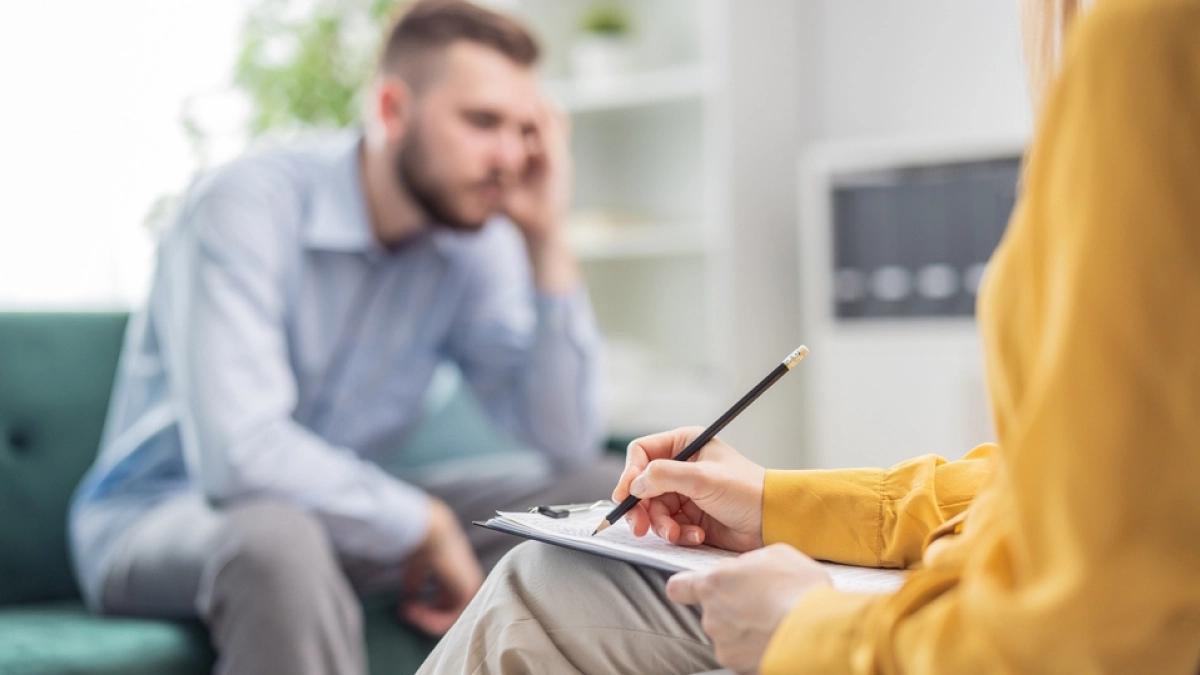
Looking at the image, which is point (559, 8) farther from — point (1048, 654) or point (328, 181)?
point (1048, 654)

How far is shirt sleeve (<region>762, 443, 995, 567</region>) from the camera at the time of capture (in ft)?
2.76

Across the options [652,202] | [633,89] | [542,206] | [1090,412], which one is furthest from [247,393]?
[652,202]

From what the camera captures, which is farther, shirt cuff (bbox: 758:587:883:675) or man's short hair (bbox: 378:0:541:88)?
man's short hair (bbox: 378:0:541:88)

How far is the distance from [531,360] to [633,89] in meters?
1.12

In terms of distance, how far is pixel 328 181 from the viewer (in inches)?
74.6

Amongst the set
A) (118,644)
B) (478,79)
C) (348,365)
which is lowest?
(118,644)

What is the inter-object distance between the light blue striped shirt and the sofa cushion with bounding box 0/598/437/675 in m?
0.09

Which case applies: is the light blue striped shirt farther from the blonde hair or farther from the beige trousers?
the blonde hair

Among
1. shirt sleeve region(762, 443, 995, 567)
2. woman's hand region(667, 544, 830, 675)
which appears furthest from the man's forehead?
woman's hand region(667, 544, 830, 675)

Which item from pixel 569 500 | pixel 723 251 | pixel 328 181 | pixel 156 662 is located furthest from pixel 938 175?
pixel 156 662

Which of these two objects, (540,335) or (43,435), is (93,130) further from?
(540,335)

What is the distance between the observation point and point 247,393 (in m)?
1.58

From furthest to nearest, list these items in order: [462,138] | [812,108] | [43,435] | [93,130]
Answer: [812,108] < [93,130] < [462,138] < [43,435]

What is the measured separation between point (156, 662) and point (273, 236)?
686 millimetres
